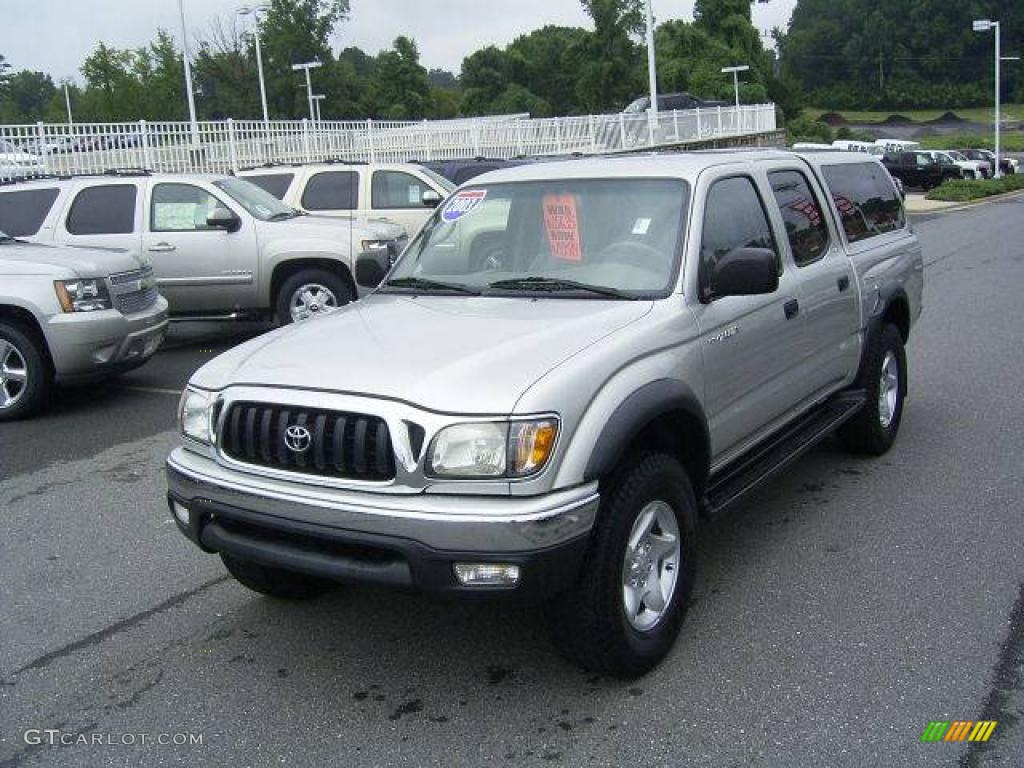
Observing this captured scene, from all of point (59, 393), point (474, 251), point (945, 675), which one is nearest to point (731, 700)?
point (945, 675)

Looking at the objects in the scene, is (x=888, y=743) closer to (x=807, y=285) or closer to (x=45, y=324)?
(x=807, y=285)

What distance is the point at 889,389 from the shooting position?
6531 mm

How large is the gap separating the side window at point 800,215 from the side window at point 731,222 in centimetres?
24

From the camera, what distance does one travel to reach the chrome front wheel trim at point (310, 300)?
431 inches

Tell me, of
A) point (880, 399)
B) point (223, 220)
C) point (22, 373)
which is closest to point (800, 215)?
point (880, 399)

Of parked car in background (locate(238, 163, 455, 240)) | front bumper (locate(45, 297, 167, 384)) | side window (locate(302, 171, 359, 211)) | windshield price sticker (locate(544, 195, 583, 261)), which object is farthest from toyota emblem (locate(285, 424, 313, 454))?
side window (locate(302, 171, 359, 211))

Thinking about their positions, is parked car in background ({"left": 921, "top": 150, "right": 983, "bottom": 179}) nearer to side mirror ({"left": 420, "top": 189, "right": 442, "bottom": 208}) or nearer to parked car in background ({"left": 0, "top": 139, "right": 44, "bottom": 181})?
side mirror ({"left": 420, "top": 189, "right": 442, "bottom": 208})

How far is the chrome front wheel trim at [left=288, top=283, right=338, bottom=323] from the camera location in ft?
35.9

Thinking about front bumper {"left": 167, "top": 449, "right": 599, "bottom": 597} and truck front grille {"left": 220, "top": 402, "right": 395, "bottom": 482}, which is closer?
front bumper {"left": 167, "top": 449, "right": 599, "bottom": 597}

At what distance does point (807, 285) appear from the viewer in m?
5.21

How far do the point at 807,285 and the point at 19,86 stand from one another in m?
132

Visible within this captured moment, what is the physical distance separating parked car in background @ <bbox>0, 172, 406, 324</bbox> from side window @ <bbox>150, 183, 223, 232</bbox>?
10 millimetres

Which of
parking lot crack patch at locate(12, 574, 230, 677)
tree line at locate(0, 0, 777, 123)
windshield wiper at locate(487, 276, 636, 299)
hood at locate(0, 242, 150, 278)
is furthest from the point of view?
tree line at locate(0, 0, 777, 123)
